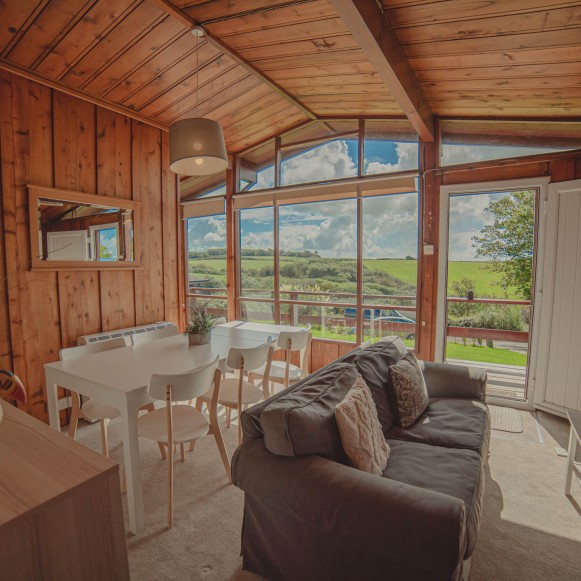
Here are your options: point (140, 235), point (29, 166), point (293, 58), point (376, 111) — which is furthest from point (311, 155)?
point (29, 166)

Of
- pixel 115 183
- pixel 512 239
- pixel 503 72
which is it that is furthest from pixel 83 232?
pixel 512 239

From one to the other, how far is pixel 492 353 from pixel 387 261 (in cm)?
219

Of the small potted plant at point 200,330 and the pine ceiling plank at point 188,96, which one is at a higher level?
the pine ceiling plank at point 188,96

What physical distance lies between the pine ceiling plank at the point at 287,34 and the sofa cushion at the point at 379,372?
2.22 metres

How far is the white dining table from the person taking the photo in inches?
77.0

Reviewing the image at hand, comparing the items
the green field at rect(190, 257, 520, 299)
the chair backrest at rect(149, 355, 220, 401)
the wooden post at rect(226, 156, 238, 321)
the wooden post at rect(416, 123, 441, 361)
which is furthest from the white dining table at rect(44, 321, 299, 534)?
the wooden post at rect(226, 156, 238, 321)

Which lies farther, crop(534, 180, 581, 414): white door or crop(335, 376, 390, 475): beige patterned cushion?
crop(534, 180, 581, 414): white door

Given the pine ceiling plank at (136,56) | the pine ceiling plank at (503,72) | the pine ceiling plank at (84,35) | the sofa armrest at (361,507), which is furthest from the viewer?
the pine ceiling plank at (136,56)

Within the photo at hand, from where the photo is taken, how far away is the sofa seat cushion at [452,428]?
6.65 feet

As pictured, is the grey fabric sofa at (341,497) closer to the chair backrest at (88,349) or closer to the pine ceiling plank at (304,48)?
the chair backrest at (88,349)

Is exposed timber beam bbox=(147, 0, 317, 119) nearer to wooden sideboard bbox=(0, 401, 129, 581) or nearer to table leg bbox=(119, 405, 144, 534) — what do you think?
table leg bbox=(119, 405, 144, 534)

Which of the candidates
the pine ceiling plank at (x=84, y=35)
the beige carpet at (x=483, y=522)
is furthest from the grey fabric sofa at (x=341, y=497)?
the pine ceiling plank at (x=84, y=35)

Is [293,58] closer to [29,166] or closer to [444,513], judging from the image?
[29,166]

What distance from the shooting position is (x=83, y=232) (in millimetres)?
3395
